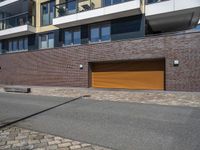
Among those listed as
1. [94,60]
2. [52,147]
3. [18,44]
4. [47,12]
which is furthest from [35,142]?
[18,44]

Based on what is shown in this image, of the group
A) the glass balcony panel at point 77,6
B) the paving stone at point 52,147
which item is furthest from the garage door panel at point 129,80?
the paving stone at point 52,147

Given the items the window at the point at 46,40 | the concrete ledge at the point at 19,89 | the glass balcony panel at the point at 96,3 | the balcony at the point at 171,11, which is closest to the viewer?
the balcony at the point at 171,11

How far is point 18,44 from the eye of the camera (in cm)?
2406

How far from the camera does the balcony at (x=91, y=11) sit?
50.6 ft

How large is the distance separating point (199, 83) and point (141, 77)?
158 inches

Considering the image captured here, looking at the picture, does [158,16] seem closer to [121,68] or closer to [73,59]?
[121,68]

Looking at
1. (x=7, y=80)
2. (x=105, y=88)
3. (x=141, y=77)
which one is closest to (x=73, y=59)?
(x=105, y=88)

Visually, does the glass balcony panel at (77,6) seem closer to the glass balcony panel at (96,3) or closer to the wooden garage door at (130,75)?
the glass balcony panel at (96,3)

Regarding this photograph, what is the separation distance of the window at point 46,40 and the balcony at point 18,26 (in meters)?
1.33

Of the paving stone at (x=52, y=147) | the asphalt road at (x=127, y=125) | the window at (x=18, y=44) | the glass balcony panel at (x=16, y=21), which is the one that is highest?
the glass balcony panel at (x=16, y=21)

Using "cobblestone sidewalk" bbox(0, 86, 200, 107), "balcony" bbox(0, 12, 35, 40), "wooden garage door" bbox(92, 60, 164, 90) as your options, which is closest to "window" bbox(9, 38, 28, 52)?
"balcony" bbox(0, 12, 35, 40)

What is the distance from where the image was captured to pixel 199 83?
1255cm

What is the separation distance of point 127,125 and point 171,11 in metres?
11.2

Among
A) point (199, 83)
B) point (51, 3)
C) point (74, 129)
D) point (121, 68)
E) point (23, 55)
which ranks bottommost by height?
point (74, 129)
